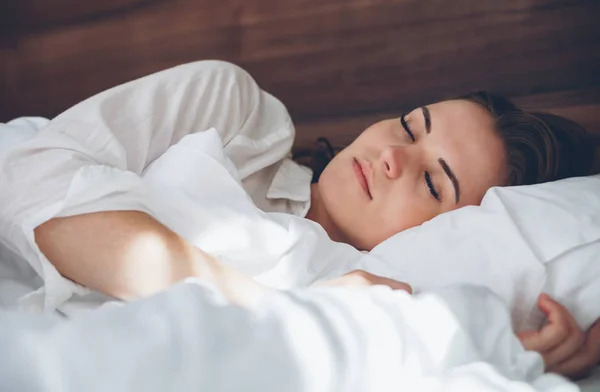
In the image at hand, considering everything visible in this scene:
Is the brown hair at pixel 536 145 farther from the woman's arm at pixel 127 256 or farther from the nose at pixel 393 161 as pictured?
the woman's arm at pixel 127 256

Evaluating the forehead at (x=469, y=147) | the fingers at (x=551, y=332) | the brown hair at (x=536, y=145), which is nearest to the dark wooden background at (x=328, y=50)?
the brown hair at (x=536, y=145)

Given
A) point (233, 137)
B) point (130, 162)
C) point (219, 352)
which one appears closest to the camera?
point (219, 352)

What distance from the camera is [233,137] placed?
41.7 inches

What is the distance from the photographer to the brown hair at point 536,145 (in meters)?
0.98

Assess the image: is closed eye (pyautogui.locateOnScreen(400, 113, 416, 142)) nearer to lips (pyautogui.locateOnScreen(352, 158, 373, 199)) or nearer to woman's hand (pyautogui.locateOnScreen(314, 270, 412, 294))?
lips (pyautogui.locateOnScreen(352, 158, 373, 199))

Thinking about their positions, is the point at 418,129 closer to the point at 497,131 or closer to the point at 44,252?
the point at 497,131

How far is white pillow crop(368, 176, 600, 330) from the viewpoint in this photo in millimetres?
733

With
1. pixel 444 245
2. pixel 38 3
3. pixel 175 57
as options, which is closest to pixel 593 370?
pixel 444 245

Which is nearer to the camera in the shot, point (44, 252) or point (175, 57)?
point (44, 252)

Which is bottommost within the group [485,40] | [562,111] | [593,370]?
[593,370]

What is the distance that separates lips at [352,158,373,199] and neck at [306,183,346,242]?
0.09m

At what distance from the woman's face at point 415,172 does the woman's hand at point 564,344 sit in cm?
28

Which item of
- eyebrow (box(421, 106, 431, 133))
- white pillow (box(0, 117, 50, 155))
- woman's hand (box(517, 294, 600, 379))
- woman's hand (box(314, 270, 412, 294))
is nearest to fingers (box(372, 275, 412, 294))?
woman's hand (box(314, 270, 412, 294))

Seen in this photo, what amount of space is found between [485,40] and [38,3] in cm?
103
